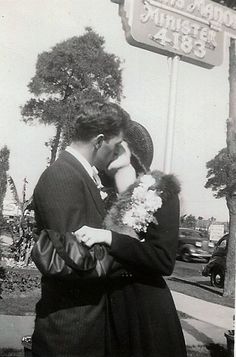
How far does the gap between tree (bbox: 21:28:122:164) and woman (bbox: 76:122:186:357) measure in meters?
0.80

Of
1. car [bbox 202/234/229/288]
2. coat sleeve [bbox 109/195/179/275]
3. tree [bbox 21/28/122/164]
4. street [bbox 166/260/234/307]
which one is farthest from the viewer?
car [bbox 202/234/229/288]

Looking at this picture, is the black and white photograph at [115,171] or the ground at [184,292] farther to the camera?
the ground at [184,292]

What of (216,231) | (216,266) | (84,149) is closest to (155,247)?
(84,149)

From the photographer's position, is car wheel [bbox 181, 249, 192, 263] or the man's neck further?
car wheel [bbox 181, 249, 192, 263]

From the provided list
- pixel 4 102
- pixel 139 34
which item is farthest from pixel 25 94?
pixel 139 34

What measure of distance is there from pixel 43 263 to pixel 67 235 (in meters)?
0.10

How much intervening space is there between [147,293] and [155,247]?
164 mm

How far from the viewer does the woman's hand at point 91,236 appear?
47.2 inches

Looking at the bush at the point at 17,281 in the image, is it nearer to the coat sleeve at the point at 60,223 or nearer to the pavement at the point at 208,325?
the pavement at the point at 208,325

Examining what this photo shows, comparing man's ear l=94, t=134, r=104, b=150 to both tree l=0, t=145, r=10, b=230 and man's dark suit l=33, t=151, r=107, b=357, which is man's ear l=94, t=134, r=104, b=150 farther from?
tree l=0, t=145, r=10, b=230

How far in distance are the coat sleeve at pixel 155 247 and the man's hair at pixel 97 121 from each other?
0.31 metres

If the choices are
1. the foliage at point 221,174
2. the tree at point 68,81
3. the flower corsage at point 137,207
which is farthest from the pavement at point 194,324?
the flower corsage at point 137,207

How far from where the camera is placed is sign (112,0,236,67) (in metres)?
2.04

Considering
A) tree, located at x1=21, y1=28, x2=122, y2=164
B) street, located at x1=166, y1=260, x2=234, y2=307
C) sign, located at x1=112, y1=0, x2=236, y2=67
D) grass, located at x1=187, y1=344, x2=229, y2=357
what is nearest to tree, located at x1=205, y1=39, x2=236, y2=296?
sign, located at x1=112, y1=0, x2=236, y2=67
